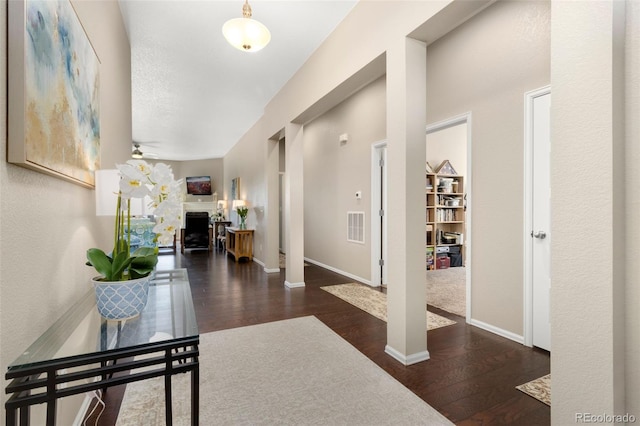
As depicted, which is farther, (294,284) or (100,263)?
(294,284)

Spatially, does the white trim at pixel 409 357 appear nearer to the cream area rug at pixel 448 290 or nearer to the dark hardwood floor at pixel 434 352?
the dark hardwood floor at pixel 434 352

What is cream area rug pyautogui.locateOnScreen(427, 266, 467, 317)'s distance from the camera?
11.6 ft

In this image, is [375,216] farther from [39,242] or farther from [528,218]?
[39,242]

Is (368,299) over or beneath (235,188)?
beneath

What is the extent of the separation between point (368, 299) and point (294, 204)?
5.91 feet

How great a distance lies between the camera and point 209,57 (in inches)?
149

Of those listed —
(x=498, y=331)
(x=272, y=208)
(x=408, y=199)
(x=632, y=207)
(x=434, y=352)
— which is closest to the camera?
(x=632, y=207)

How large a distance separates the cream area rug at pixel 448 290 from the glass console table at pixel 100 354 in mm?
3047

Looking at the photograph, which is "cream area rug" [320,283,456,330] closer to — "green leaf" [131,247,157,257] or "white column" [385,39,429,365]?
"white column" [385,39,429,365]

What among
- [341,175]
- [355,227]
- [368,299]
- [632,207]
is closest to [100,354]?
[632,207]

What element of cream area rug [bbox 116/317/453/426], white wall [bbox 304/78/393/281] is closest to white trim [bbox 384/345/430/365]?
cream area rug [bbox 116/317/453/426]

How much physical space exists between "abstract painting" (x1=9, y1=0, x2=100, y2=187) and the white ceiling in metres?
1.52

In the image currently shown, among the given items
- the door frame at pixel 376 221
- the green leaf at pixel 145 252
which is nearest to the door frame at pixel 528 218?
the door frame at pixel 376 221

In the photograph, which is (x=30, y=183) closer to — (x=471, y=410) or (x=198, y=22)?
(x=471, y=410)
